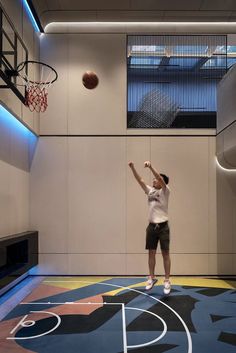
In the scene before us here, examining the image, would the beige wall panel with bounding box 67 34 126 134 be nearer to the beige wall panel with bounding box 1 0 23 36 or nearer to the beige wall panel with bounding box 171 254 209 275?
the beige wall panel with bounding box 1 0 23 36

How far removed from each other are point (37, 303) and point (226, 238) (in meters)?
3.47

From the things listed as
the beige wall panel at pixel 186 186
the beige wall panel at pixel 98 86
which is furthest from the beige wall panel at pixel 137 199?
the beige wall panel at pixel 98 86

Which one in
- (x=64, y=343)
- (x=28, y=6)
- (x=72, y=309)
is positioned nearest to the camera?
(x=64, y=343)

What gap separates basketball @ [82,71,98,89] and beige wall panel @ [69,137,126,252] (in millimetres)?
947

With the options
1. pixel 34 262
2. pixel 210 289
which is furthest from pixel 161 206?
pixel 34 262

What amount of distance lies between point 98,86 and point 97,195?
78.3 inches

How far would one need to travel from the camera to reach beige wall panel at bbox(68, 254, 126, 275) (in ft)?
19.5

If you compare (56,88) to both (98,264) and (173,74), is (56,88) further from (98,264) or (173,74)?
(98,264)

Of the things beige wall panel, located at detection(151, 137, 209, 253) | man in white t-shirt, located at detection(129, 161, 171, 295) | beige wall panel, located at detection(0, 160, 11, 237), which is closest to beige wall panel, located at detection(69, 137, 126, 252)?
beige wall panel, located at detection(151, 137, 209, 253)

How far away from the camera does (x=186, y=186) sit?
238 inches

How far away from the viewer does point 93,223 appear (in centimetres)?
599

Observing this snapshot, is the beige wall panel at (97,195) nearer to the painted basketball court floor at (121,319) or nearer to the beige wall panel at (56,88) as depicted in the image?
the beige wall panel at (56,88)

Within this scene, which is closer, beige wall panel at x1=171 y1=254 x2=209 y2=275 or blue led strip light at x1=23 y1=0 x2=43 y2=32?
blue led strip light at x1=23 y1=0 x2=43 y2=32

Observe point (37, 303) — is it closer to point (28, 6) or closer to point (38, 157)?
point (38, 157)
